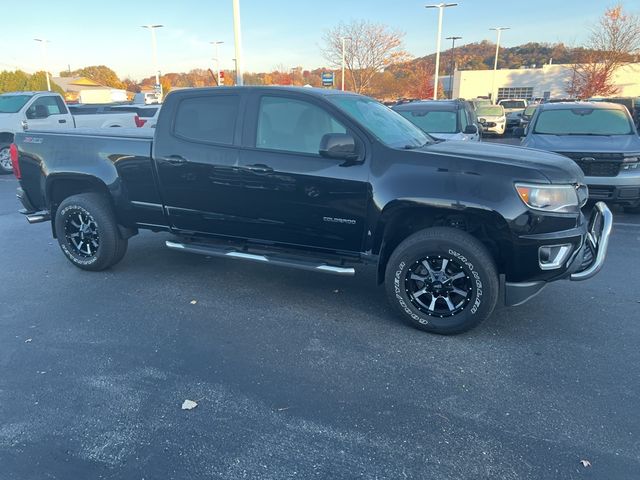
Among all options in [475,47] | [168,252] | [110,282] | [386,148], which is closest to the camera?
[386,148]

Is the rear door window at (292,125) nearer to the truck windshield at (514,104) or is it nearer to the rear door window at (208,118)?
the rear door window at (208,118)

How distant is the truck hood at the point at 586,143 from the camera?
7488 millimetres

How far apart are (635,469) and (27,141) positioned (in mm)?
6049

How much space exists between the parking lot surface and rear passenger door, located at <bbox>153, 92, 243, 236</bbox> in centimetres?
77

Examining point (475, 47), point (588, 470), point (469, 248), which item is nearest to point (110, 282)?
point (469, 248)

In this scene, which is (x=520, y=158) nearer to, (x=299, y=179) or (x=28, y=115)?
(x=299, y=179)

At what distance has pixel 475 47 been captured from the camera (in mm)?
85875

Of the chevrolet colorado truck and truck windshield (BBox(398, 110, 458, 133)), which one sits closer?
truck windshield (BBox(398, 110, 458, 133))

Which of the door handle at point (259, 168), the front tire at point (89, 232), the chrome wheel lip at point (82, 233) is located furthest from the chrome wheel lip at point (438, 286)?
the chrome wheel lip at point (82, 233)

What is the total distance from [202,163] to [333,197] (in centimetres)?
134

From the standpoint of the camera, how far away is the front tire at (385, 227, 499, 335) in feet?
12.4

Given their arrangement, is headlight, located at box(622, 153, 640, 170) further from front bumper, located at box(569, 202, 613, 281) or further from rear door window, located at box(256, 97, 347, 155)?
rear door window, located at box(256, 97, 347, 155)

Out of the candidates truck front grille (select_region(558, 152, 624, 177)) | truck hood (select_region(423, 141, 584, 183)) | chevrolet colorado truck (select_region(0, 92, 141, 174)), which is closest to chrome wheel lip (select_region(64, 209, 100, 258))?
truck hood (select_region(423, 141, 584, 183))

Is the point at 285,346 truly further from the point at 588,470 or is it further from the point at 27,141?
the point at 27,141
